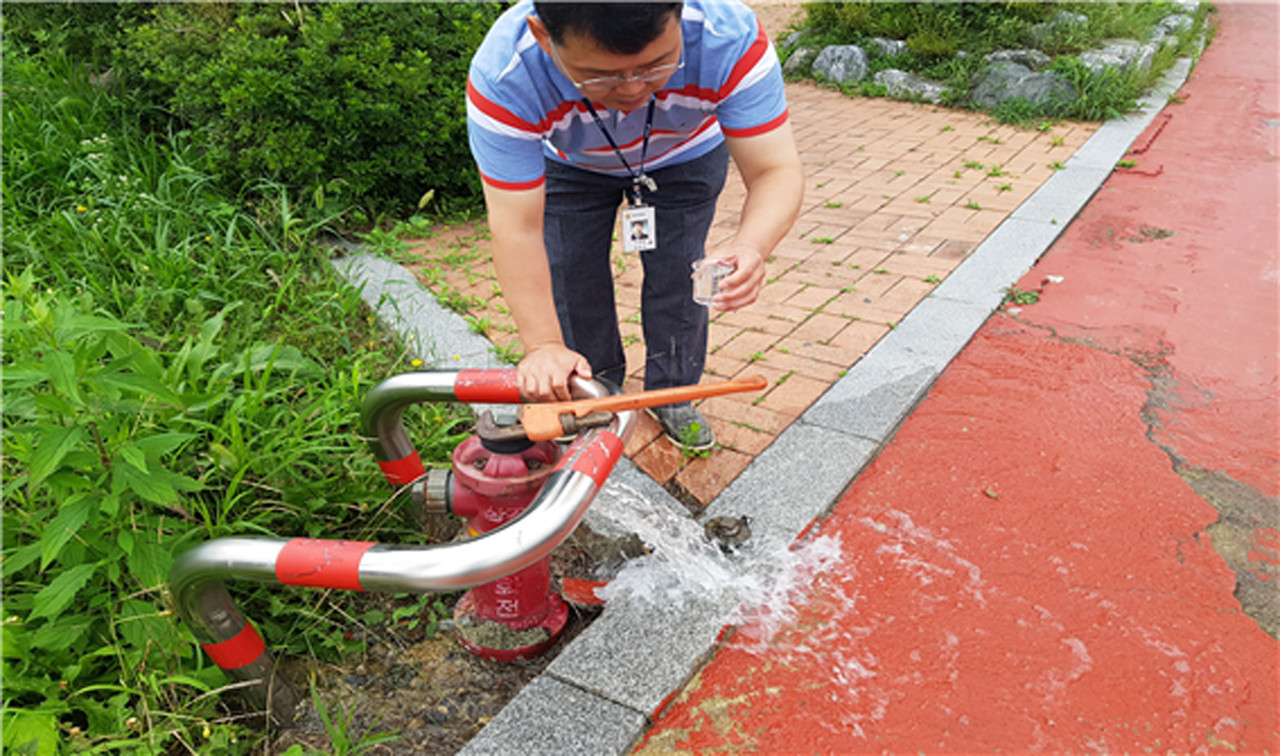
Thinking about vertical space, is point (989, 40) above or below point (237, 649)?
above

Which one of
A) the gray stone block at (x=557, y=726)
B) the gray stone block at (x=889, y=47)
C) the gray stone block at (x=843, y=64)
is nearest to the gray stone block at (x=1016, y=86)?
the gray stone block at (x=889, y=47)

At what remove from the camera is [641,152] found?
2.04 m

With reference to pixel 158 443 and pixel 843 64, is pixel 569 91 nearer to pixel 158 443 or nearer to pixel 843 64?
pixel 158 443

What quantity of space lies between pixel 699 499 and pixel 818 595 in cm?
50

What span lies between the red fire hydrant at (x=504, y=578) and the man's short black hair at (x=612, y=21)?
2.79 feet

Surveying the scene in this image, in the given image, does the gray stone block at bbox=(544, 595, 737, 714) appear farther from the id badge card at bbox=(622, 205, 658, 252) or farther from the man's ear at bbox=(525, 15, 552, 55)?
the man's ear at bbox=(525, 15, 552, 55)

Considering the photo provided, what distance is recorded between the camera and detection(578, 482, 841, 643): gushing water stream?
2.13 metres

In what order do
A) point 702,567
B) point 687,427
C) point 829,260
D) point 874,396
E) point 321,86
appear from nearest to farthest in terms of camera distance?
point 702,567 → point 687,427 → point 874,396 → point 321,86 → point 829,260

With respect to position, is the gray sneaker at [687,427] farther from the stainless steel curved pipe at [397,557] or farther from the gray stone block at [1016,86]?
the gray stone block at [1016,86]

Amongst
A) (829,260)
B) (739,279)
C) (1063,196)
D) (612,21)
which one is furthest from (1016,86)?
(612,21)

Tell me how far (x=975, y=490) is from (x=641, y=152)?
5.02ft

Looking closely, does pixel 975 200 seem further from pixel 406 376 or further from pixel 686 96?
pixel 406 376

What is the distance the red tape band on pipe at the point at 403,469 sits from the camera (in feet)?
6.88

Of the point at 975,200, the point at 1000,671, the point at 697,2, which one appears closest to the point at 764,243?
the point at 697,2
